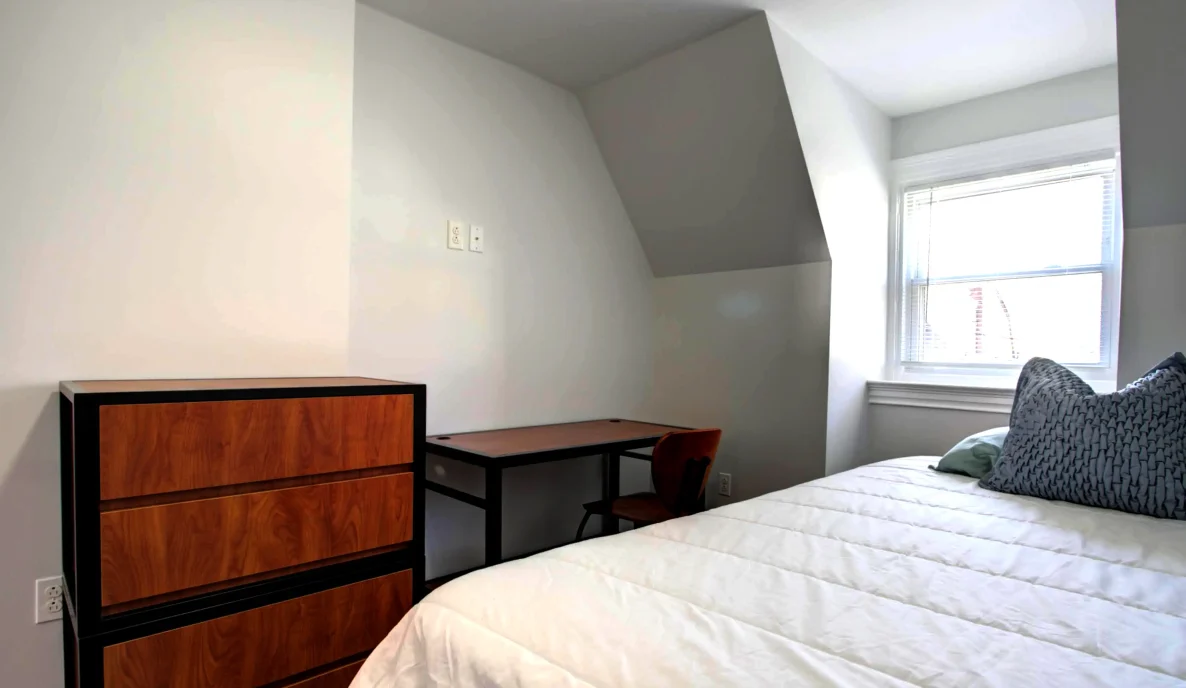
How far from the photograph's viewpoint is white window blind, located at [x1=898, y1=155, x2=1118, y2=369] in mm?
2674

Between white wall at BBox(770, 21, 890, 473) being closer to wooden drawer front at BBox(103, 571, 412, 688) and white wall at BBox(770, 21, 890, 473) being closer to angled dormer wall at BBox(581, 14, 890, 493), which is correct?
angled dormer wall at BBox(581, 14, 890, 493)

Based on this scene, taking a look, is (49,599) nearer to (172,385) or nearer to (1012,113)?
(172,385)

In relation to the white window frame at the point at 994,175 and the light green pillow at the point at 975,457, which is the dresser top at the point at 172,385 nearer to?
the light green pillow at the point at 975,457

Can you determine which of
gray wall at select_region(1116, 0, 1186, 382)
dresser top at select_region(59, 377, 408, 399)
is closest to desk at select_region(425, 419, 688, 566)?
dresser top at select_region(59, 377, 408, 399)

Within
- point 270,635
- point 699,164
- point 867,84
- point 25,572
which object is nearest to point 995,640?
point 270,635

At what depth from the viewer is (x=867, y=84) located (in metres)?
2.89

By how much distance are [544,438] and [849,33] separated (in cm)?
199

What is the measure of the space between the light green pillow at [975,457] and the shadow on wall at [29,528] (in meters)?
2.57

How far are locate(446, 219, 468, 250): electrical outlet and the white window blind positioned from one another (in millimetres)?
2199

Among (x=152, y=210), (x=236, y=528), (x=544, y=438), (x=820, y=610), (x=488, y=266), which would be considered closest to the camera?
(x=820, y=610)

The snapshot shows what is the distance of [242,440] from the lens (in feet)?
4.99

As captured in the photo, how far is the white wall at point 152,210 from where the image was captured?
5.20ft

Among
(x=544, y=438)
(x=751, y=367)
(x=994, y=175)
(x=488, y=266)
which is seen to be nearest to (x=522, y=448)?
(x=544, y=438)

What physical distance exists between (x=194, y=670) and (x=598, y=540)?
1005 mm
